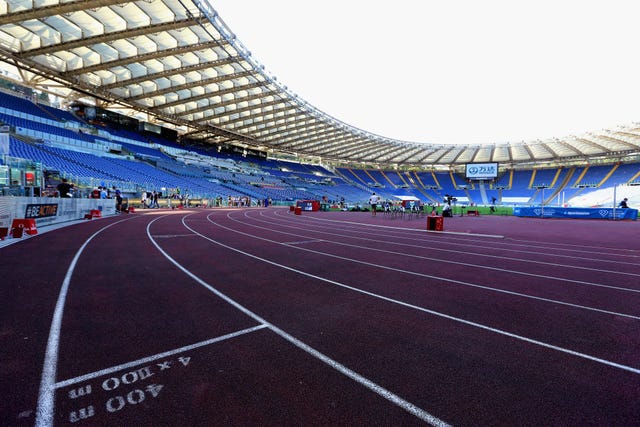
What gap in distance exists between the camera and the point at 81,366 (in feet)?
8.80

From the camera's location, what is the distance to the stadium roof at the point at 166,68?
57.9 ft

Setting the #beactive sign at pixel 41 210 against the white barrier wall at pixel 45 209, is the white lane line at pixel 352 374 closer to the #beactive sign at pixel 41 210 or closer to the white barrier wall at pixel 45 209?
the white barrier wall at pixel 45 209

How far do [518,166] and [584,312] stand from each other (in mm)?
71359

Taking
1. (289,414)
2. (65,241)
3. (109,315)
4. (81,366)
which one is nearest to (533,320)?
Result: (289,414)

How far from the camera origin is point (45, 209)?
502 inches

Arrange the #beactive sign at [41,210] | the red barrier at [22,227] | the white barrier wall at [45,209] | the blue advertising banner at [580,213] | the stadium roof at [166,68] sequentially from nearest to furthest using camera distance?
the red barrier at [22,227]
the white barrier wall at [45,209]
the #beactive sign at [41,210]
the stadium roof at [166,68]
the blue advertising banner at [580,213]

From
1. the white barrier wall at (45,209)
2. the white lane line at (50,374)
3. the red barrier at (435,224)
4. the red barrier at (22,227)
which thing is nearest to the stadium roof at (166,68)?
the white barrier wall at (45,209)

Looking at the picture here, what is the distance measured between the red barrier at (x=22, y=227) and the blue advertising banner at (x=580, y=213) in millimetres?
33948

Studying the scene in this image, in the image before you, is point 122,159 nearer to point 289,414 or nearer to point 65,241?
point 65,241

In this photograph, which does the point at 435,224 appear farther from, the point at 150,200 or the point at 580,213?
the point at 150,200

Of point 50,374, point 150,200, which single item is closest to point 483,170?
point 150,200

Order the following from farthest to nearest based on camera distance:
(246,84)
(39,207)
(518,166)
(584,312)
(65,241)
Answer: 1. (518,166)
2. (246,84)
3. (39,207)
4. (65,241)
5. (584,312)

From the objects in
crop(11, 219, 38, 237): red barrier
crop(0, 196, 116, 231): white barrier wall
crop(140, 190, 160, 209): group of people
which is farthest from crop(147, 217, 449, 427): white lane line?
crop(140, 190, 160, 209): group of people

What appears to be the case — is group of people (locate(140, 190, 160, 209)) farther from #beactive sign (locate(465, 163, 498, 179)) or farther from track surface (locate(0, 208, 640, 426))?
#beactive sign (locate(465, 163, 498, 179))
